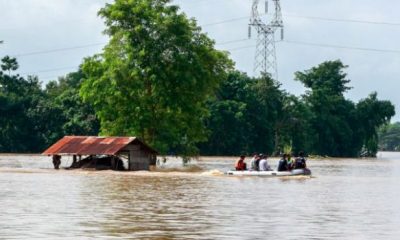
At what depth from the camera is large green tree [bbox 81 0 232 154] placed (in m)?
74.1

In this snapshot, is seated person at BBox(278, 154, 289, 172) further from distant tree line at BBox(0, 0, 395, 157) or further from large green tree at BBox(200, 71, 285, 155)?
large green tree at BBox(200, 71, 285, 155)

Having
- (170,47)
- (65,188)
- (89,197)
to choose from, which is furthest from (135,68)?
(89,197)

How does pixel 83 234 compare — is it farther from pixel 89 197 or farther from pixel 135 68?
pixel 135 68

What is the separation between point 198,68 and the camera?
245 feet

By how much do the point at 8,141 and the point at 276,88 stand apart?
38.2 m

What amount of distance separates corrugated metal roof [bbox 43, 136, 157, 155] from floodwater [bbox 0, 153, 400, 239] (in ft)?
43.4

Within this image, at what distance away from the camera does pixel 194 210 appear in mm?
32156

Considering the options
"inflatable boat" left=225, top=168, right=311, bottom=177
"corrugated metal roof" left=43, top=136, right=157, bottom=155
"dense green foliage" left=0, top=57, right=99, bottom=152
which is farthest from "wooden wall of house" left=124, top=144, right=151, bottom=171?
"dense green foliage" left=0, top=57, right=99, bottom=152

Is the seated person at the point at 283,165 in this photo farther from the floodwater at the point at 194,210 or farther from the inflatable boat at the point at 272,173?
the floodwater at the point at 194,210

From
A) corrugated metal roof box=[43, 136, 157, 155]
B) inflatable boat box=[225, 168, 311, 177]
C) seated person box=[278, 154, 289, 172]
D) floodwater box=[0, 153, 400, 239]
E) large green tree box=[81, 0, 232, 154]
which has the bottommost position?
floodwater box=[0, 153, 400, 239]

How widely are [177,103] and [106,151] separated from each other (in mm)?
11960

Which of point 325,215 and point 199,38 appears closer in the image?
point 325,215

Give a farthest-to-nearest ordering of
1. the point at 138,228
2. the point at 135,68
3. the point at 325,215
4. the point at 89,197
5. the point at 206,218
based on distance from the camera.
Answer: the point at 135,68
the point at 89,197
the point at 325,215
the point at 206,218
the point at 138,228

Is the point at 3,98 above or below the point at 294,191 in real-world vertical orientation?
above
